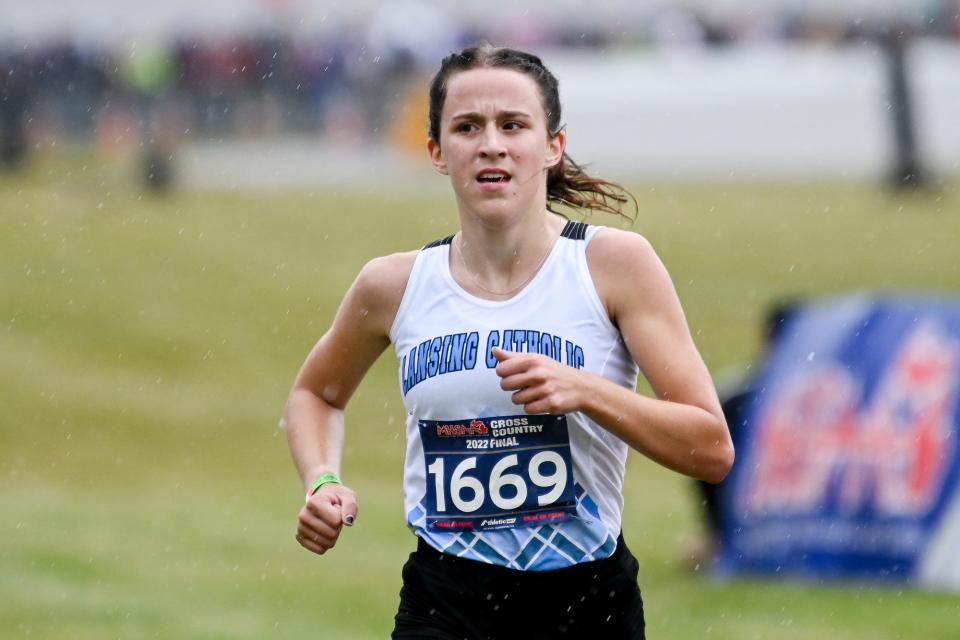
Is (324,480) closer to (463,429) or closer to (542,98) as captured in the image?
(463,429)

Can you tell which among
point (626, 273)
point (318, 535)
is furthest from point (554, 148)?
point (318, 535)

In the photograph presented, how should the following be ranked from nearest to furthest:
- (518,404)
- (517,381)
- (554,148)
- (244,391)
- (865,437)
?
1. (517,381)
2. (518,404)
3. (554,148)
4. (865,437)
5. (244,391)

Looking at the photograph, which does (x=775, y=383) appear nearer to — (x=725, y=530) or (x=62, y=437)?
(x=725, y=530)

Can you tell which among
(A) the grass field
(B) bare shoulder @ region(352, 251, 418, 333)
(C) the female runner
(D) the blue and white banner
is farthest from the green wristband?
(D) the blue and white banner

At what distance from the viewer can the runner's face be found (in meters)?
4.39

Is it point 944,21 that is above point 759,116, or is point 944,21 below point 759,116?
above

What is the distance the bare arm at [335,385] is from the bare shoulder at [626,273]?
54 cm

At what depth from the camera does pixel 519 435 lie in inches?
171

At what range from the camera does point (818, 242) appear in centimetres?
2295

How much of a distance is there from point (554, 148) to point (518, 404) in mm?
753

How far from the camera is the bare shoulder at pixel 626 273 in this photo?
435cm

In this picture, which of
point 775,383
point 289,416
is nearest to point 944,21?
point 775,383

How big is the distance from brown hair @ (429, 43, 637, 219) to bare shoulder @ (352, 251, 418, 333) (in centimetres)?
33

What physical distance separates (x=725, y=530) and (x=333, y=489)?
5875mm
